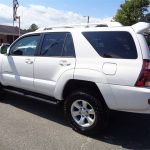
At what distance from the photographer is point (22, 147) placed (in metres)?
4.75

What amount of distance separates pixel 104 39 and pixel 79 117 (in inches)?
56.2

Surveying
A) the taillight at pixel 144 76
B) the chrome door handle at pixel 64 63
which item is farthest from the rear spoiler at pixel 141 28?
the chrome door handle at pixel 64 63

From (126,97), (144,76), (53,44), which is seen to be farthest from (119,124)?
(53,44)

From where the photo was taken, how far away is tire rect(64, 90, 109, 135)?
16.8 ft

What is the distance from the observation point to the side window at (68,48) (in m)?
5.56

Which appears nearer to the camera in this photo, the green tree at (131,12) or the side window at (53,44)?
the side window at (53,44)

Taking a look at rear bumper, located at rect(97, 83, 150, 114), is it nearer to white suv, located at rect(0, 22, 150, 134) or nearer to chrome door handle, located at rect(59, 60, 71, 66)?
white suv, located at rect(0, 22, 150, 134)

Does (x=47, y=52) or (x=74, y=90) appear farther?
(x=47, y=52)

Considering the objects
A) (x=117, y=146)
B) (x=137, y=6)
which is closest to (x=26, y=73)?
(x=117, y=146)

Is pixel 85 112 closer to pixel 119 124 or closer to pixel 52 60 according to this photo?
pixel 119 124

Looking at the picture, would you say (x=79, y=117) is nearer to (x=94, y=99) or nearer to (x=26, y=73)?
(x=94, y=99)

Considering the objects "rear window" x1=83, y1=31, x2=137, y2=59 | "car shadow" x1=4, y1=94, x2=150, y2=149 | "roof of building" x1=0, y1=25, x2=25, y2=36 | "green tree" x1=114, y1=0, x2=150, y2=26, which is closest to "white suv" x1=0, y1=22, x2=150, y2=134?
"rear window" x1=83, y1=31, x2=137, y2=59

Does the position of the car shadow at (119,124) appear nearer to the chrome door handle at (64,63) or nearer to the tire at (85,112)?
the tire at (85,112)

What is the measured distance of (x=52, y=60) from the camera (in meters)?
5.79
